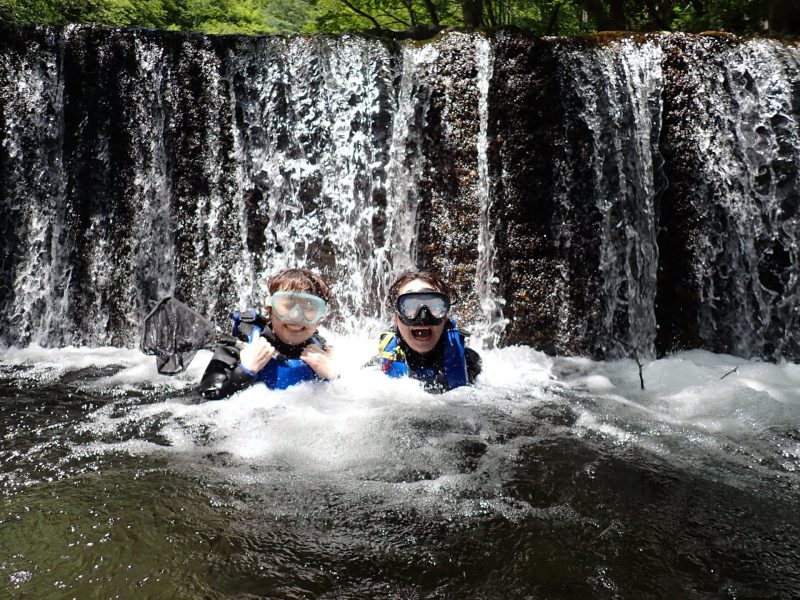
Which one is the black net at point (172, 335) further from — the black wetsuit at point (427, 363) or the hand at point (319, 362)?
the black wetsuit at point (427, 363)

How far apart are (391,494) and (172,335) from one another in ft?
5.69

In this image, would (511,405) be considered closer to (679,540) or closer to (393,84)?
(679,540)

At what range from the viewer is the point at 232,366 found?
3.56 meters

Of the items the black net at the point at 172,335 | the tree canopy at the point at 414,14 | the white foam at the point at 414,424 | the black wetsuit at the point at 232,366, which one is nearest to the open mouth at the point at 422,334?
the white foam at the point at 414,424

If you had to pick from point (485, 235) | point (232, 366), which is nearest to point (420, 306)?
point (232, 366)

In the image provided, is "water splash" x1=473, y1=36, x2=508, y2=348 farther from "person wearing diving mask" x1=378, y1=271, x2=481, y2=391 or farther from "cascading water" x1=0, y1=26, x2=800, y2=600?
"person wearing diving mask" x1=378, y1=271, x2=481, y2=391

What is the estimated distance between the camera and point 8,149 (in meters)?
6.65

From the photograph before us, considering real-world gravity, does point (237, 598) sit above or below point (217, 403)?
below

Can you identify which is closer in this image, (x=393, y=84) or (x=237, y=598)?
(x=237, y=598)

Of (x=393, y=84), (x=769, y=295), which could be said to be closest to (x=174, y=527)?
(x=393, y=84)

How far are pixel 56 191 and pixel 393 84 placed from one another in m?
3.59

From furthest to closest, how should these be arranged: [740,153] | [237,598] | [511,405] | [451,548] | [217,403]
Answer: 1. [740,153]
2. [511,405]
3. [217,403]
4. [451,548]
5. [237,598]

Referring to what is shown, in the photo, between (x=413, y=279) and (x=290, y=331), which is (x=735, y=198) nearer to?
(x=413, y=279)

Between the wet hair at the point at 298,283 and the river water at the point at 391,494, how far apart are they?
0.57 meters
